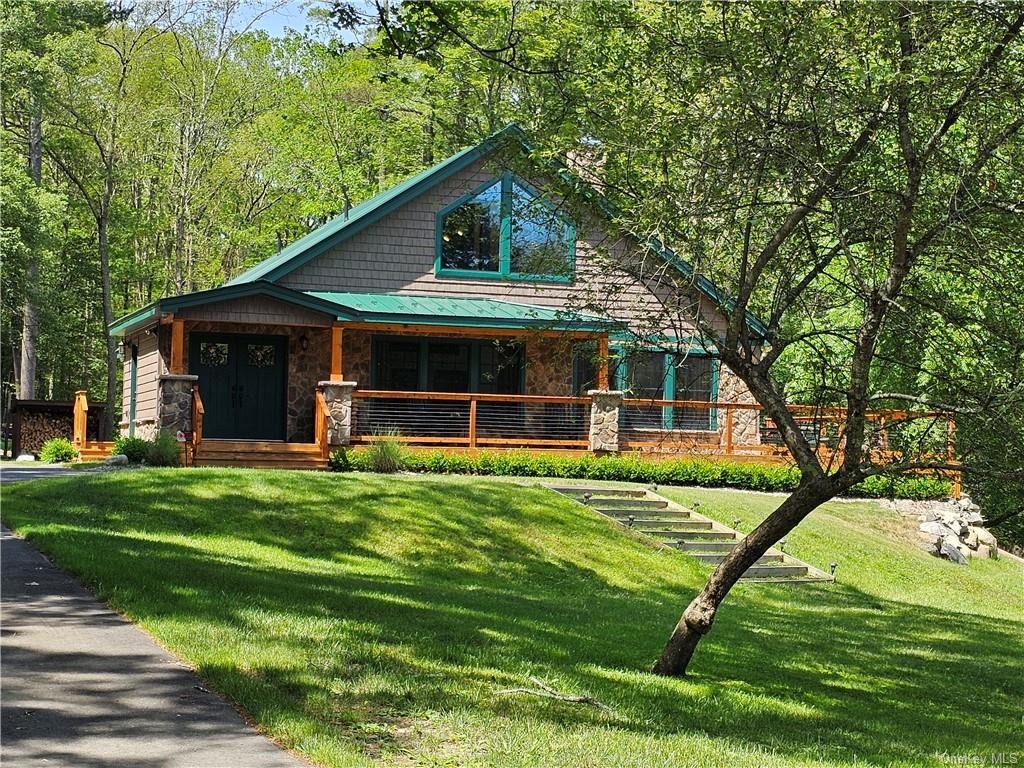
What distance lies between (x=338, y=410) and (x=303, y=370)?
2.08 meters

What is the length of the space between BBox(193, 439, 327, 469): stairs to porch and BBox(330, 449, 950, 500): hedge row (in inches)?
18.9

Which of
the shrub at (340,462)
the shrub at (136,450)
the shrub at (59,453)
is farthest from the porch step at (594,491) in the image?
the shrub at (59,453)

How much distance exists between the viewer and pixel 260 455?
21.1 meters

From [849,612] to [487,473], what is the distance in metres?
8.03

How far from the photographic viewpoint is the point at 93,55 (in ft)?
110

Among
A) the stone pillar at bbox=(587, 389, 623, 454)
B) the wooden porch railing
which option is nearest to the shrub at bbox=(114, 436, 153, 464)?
the wooden porch railing

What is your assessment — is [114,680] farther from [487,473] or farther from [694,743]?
[487,473]

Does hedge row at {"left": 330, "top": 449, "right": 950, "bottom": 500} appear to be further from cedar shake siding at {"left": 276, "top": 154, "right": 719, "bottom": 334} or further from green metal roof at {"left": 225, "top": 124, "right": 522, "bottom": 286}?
green metal roof at {"left": 225, "top": 124, "right": 522, "bottom": 286}

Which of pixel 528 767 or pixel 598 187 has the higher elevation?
pixel 598 187

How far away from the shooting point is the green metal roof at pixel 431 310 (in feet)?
71.1

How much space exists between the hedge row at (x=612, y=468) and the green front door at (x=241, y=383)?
8.30 feet

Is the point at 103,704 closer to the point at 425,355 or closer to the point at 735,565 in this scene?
the point at 735,565

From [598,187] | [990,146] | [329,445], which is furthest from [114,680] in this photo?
[329,445]

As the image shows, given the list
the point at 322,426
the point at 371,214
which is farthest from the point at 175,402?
the point at 371,214
